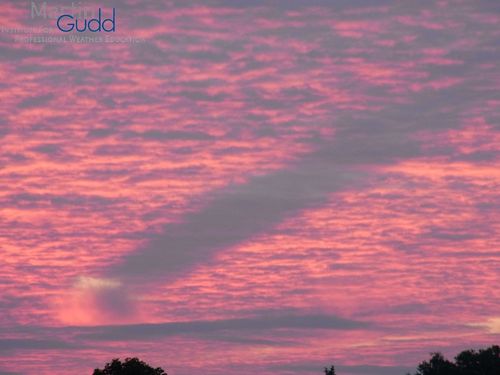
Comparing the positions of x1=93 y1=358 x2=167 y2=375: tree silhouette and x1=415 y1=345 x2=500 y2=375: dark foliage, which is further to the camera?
x1=415 y1=345 x2=500 y2=375: dark foliage

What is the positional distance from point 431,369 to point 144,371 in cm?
6577

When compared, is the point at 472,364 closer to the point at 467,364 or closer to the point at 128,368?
the point at 467,364

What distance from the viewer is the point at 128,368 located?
419 ft

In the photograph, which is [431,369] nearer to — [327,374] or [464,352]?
[464,352]

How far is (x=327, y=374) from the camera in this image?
16362cm

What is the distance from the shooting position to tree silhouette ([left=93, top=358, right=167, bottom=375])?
419ft

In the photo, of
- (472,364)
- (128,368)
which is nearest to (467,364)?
(472,364)

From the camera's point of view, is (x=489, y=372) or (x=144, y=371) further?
(x=489, y=372)

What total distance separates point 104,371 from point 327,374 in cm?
4935

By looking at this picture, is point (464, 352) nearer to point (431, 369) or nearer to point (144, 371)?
point (431, 369)

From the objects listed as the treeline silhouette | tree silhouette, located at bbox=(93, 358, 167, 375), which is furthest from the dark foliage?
tree silhouette, located at bbox=(93, 358, 167, 375)

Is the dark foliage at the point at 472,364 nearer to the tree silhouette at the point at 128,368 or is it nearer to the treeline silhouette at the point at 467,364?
the treeline silhouette at the point at 467,364

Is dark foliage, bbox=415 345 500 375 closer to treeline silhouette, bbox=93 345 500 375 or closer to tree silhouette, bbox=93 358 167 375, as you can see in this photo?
treeline silhouette, bbox=93 345 500 375

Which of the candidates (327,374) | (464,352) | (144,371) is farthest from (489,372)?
(144,371)
